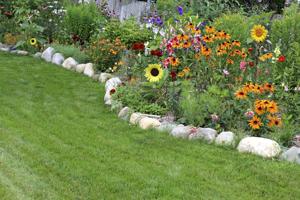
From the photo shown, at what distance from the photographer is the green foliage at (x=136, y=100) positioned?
7562mm

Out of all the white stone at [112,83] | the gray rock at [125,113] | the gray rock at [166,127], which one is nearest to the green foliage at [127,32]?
the white stone at [112,83]

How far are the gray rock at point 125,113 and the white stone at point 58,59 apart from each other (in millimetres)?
4009

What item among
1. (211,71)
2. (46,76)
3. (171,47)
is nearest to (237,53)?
(211,71)

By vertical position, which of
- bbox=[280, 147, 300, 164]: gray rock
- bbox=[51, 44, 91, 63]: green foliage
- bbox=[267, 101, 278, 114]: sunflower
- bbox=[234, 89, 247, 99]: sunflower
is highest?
bbox=[234, 89, 247, 99]: sunflower

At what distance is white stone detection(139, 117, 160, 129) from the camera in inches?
281

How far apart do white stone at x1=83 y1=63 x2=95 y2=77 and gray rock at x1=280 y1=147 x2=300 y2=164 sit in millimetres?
5010

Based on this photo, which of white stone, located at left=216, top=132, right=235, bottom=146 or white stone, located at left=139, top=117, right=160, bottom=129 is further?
white stone, located at left=139, top=117, right=160, bottom=129

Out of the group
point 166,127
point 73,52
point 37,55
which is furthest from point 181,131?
point 37,55

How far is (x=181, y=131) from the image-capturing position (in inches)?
268

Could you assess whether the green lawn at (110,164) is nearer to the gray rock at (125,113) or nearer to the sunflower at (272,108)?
the gray rock at (125,113)

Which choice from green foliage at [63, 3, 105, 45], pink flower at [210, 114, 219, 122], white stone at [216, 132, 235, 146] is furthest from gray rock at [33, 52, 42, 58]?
white stone at [216, 132, 235, 146]

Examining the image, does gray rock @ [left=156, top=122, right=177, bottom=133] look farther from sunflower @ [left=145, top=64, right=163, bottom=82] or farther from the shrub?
the shrub

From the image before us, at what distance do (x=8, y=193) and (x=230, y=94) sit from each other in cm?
348

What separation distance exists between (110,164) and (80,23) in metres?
6.97
